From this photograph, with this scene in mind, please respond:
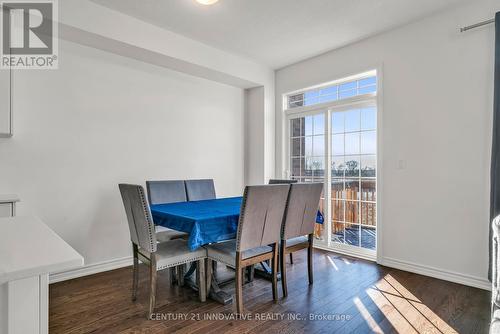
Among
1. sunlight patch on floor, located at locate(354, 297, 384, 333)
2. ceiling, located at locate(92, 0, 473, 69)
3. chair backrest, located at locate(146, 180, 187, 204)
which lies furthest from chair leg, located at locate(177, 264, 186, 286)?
ceiling, located at locate(92, 0, 473, 69)

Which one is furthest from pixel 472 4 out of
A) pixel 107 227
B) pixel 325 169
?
pixel 107 227

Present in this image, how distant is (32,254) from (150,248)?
4.24ft

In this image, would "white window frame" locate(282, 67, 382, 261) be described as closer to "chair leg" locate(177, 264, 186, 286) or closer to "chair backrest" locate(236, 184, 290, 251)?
"chair backrest" locate(236, 184, 290, 251)

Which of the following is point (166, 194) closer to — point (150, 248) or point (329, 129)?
point (150, 248)

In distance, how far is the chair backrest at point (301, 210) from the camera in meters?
2.56

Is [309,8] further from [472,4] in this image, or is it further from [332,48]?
[472,4]

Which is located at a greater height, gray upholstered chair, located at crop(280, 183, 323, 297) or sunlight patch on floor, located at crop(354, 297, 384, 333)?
gray upholstered chair, located at crop(280, 183, 323, 297)

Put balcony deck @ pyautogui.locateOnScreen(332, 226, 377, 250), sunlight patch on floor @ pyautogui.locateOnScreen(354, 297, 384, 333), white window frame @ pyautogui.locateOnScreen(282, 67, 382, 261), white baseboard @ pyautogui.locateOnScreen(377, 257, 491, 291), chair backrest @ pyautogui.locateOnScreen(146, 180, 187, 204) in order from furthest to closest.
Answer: balcony deck @ pyautogui.locateOnScreen(332, 226, 377, 250), white window frame @ pyautogui.locateOnScreen(282, 67, 382, 261), chair backrest @ pyautogui.locateOnScreen(146, 180, 187, 204), white baseboard @ pyautogui.locateOnScreen(377, 257, 491, 291), sunlight patch on floor @ pyautogui.locateOnScreen(354, 297, 384, 333)

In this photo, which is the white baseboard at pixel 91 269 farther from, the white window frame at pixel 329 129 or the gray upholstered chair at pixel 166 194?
the white window frame at pixel 329 129

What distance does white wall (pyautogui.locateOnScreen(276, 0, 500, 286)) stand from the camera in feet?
8.92

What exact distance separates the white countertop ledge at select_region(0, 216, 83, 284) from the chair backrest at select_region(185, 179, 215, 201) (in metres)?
2.24

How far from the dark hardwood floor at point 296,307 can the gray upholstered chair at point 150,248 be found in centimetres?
19

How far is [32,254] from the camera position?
90cm

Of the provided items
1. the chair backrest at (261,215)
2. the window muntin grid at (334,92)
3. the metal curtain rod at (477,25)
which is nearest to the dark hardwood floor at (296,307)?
the chair backrest at (261,215)
